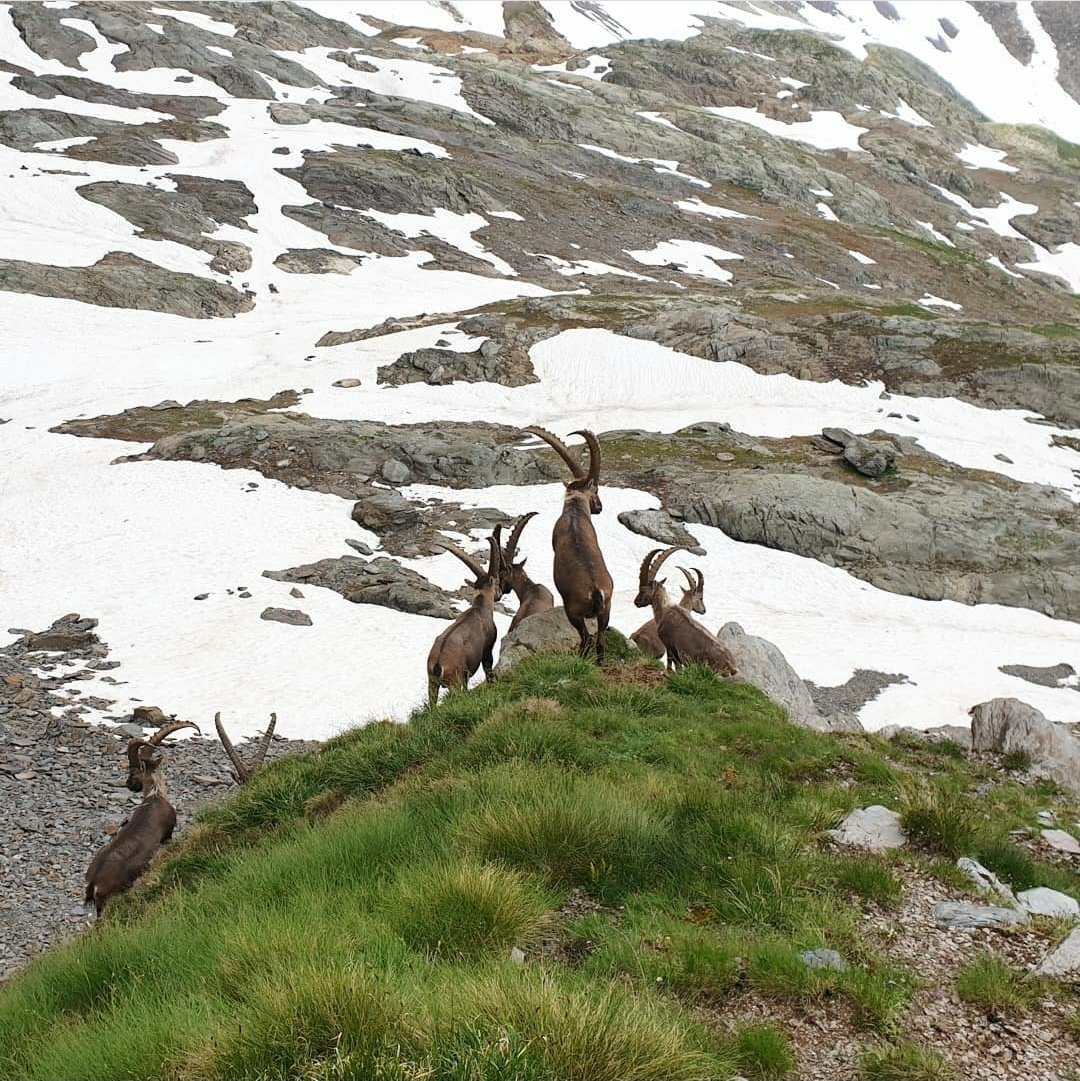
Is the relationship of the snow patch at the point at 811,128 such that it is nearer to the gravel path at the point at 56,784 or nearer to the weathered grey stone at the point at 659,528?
the weathered grey stone at the point at 659,528

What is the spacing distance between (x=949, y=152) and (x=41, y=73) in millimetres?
156071

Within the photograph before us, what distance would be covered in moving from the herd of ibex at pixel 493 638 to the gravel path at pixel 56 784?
136 cm

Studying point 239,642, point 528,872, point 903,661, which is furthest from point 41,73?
point 528,872

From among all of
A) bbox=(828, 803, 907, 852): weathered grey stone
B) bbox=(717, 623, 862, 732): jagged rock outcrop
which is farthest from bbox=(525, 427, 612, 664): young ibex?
bbox=(828, 803, 907, 852): weathered grey stone

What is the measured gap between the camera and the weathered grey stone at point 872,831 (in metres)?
8.06

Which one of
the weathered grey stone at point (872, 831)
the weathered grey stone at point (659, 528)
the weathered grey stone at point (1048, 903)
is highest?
the weathered grey stone at point (1048, 903)

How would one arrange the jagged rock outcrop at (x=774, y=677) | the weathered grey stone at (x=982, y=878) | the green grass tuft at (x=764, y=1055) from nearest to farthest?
the green grass tuft at (x=764, y=1055), the weathered grey stone at (x=982, y=878), the jagged rock outcrop at (x=774, y=677)

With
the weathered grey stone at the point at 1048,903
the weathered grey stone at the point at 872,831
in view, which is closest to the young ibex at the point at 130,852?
the weathered grey stone at the point at 872,831

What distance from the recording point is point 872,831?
329 inches

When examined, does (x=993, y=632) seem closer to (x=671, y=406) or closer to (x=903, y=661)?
(x=903, y=661)

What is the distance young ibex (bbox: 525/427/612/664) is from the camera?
13734mm

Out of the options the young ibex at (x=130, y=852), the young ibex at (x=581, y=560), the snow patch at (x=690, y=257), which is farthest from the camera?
the snow patch at (x=690, y=257)

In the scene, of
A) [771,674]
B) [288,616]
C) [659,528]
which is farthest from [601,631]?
[659,528]

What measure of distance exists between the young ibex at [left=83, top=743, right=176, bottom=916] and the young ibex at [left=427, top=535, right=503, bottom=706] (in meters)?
3.97
